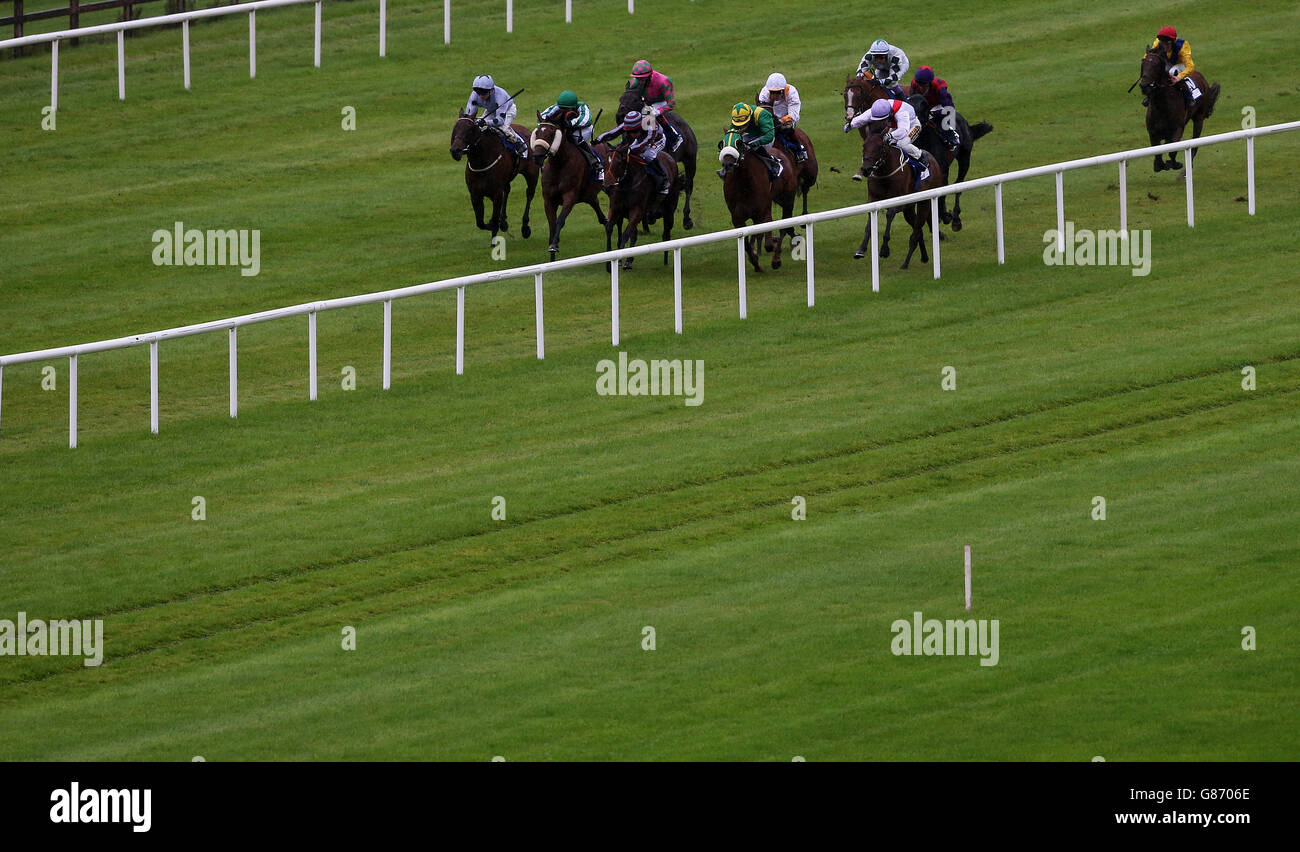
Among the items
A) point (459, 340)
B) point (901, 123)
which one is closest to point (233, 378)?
point (459, 340)

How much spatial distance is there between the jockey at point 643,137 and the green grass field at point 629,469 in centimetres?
113

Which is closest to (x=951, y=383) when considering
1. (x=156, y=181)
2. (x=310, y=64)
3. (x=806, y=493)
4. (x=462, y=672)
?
(x=806, y=493)

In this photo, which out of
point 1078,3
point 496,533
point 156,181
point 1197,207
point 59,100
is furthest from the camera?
point 1078,3

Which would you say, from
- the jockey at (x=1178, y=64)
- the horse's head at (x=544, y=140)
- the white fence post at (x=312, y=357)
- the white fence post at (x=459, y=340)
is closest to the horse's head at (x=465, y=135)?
the horse's head at (x=544, y=140)

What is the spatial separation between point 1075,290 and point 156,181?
11.1 metres

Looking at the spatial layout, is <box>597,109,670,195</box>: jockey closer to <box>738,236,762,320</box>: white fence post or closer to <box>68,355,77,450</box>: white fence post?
<box>738,236,762,320</box>: white fence post

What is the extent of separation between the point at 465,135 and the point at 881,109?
14.8 feet

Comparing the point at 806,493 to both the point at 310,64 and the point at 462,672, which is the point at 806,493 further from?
the point at 310,64

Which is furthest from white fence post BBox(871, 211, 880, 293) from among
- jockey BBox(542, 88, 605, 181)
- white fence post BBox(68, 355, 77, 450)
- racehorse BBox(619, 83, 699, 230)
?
white fence post BBox(68, 355, 77, 450)

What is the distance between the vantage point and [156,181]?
2528cm

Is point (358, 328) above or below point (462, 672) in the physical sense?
above

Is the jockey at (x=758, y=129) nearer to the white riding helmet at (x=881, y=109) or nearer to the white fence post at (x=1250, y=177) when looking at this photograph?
the white riding helmet at (x=881, y=109)

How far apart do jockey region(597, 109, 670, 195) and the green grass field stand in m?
1.13
